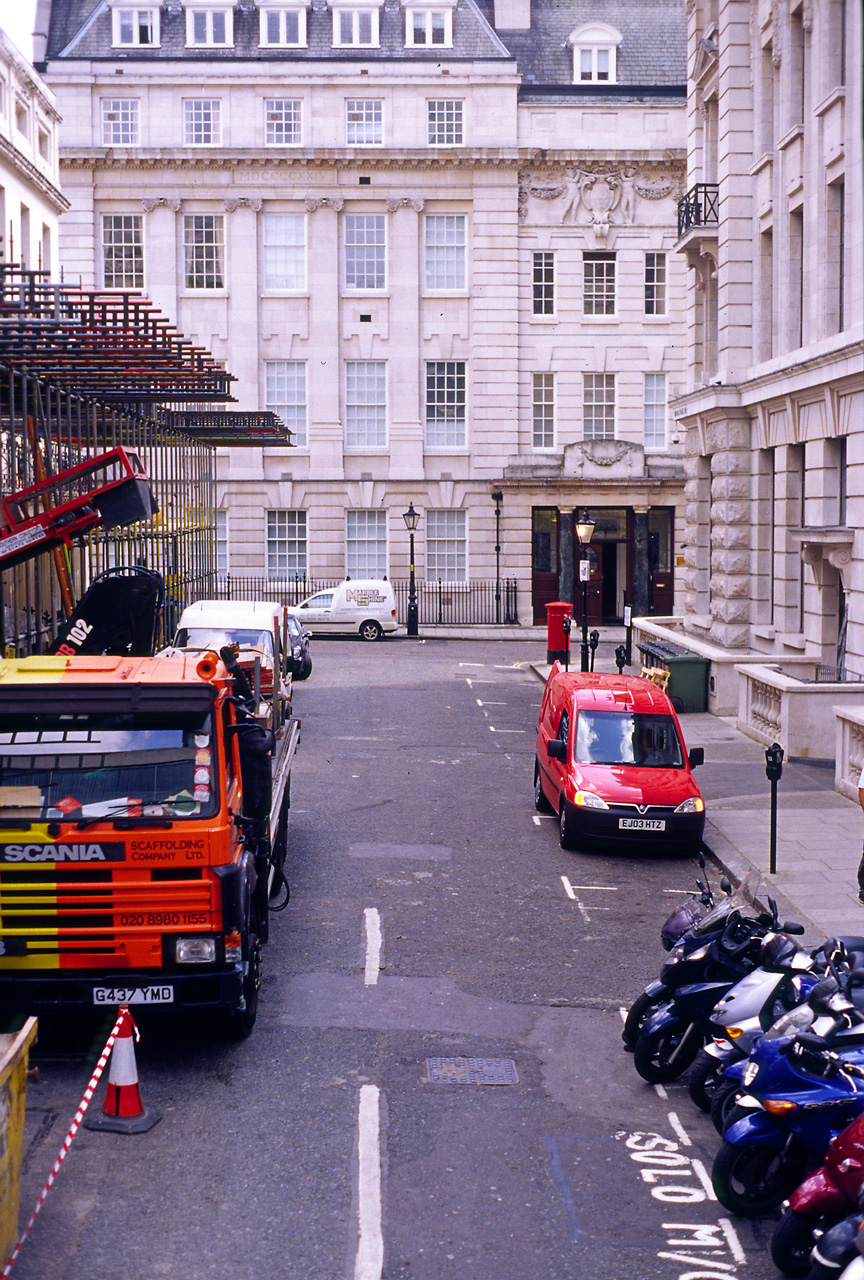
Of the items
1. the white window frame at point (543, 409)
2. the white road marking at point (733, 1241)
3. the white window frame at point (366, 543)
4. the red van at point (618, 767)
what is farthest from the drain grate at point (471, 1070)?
the white window frame at point (543, 409)

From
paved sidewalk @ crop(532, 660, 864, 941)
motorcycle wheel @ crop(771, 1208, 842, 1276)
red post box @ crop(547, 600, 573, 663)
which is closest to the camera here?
motorcycle wheel @ crop(771, 1208, 842, 1276)

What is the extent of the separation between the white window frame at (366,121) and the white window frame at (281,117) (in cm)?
167

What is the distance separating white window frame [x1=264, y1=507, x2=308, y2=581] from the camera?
49.3 metres

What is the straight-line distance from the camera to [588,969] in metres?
11.6

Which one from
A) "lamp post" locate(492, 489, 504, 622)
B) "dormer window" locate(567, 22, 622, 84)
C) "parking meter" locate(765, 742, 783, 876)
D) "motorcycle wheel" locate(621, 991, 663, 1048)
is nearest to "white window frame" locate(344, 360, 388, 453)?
"lamp post" locate(492, 489, 504, 622)

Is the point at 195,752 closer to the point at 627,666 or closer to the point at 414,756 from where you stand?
the point at 414,756

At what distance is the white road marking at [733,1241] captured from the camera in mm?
6968

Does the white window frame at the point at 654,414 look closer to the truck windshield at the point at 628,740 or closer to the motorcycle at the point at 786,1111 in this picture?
the truck windshield at the point at 628,740

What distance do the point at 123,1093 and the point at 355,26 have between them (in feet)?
153

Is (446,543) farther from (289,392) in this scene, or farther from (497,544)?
(289,392)

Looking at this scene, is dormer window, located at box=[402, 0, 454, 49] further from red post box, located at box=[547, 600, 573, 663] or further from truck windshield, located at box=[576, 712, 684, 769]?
truck windshield, located at box=[576, 712, 684, 769]

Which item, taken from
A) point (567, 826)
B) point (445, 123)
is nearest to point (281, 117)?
point (445, 123)

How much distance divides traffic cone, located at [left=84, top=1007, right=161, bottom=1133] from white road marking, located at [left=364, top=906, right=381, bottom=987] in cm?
297

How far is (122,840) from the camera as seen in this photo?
8812 mm
